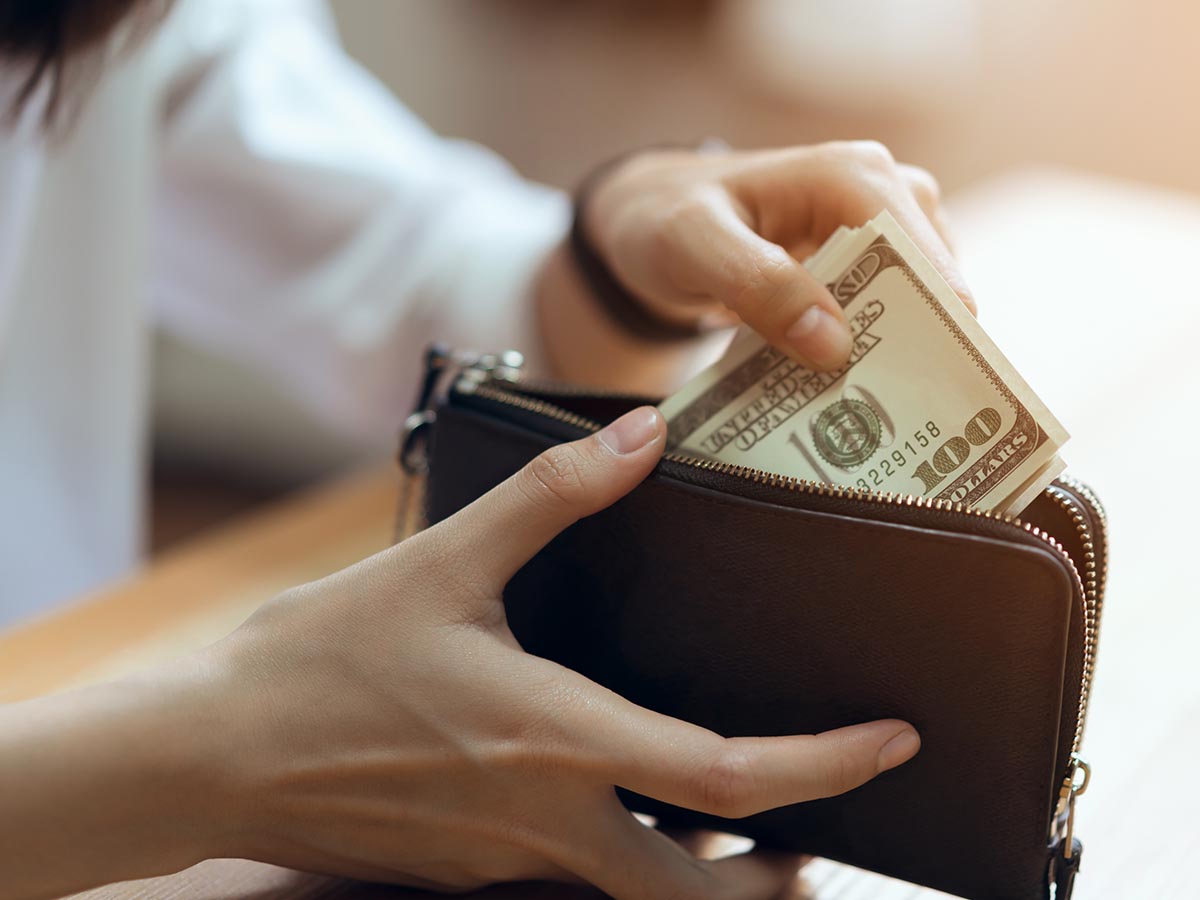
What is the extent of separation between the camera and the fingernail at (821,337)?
0.60 m

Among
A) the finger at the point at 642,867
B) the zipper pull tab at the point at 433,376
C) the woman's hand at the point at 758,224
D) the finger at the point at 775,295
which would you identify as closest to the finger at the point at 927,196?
the woman's hand at the point at 758,224

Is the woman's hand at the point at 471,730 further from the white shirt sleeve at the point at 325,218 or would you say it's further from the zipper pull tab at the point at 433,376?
the white shirt sleeve at the point at 325,218

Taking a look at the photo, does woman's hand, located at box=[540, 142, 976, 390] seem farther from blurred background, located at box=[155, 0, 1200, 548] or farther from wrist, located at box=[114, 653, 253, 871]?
blurred background, located at box=[155, 0, 1200, 548]

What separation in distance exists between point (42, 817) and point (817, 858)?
1.24 ft

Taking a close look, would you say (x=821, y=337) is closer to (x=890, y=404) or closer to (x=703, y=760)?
(x=890, y=404)

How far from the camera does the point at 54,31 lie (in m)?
0.91

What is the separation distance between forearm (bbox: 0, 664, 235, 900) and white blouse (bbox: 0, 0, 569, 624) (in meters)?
0.76

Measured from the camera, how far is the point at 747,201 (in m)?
0.75

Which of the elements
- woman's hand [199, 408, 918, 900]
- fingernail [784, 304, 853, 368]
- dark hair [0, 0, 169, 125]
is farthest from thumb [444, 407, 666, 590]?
dark hair [0, 0, 169, 125]

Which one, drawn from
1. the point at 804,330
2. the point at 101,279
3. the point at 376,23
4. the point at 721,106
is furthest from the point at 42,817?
the point at 721,106

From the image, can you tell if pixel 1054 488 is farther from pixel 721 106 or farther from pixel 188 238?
pixel 721 106

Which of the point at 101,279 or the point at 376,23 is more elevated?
the point at 376,23

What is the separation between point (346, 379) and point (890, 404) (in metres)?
0.88

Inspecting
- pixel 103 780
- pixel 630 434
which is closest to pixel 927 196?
pixel 630 434
